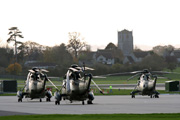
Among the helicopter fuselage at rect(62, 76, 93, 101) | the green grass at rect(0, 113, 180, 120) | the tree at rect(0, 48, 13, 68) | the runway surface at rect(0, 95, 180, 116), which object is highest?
the tree at rect(0, 48, 13, 68)

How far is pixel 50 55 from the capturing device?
200m

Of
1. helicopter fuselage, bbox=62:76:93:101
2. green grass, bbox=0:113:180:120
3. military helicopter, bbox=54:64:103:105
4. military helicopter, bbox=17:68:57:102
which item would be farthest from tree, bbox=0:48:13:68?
green grass, bbox=0:113:180:120

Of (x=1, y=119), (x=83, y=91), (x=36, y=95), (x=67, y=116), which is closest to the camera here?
(x=1, y=119)

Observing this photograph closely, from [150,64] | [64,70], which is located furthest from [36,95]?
[150,64]

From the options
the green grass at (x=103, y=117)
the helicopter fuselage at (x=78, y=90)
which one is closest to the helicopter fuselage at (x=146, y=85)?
the helicopter fuselage at (x=78, y=90)

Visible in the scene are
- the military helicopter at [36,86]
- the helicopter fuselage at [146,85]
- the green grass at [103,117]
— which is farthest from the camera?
the helicopter fuselage at [146,85]

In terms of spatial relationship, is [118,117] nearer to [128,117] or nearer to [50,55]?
[128,117]

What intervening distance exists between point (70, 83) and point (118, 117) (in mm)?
15282

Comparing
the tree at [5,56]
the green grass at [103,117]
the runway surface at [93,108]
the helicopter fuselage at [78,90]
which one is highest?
the tree at [5,56]

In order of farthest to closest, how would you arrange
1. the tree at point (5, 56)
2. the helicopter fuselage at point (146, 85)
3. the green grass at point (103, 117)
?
1. the tree at point (5, 56)
2. the helicopter fuselage at point (146, 85)
3. the green grass at point (103, 117)

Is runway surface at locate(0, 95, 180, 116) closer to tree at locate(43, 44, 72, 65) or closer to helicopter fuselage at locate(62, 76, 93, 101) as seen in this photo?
helicopter fuselage at locate(62, 76, 93, 101)

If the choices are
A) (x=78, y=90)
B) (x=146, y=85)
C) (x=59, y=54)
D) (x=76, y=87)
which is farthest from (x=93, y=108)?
(x=59, y=54)

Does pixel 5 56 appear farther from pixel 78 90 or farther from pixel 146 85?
pixel 78 90

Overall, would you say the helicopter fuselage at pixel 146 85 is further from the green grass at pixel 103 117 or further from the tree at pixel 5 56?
the tree at pixel 5 56
